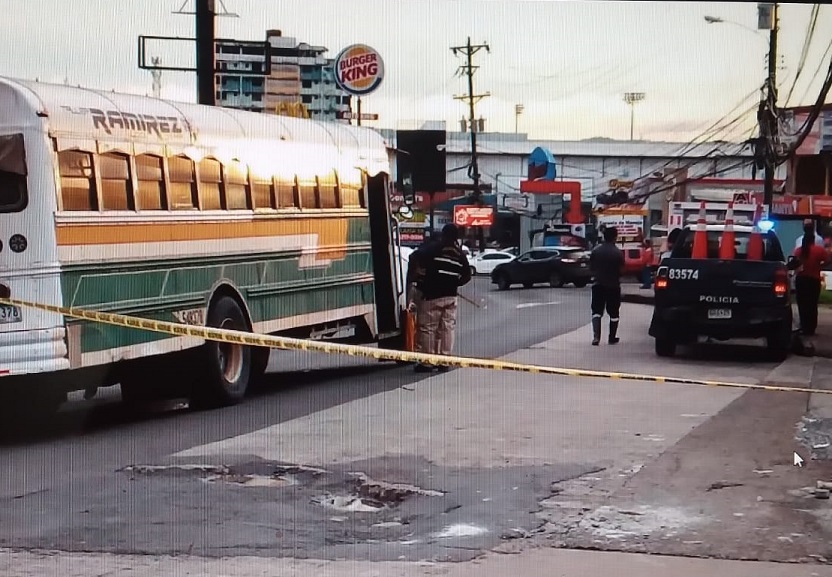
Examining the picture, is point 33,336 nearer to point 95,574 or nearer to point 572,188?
point 95,574

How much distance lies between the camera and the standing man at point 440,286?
1424cm

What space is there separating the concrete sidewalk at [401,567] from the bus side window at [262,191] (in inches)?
230

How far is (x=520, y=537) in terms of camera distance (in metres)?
7.21

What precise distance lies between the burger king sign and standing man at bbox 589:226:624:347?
449 cm

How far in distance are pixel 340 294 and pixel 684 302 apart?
3.88m

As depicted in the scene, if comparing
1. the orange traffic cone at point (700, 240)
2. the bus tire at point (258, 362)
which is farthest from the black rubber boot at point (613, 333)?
the bus tire at point (258, 362)

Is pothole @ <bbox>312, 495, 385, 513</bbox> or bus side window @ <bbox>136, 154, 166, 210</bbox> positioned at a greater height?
bus side window @ <bbox>136, 154, 166, 210</bbox>

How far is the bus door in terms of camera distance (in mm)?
14781

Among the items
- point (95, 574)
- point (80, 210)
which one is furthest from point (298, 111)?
point (95, 574)

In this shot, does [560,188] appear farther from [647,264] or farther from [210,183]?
[210,183]

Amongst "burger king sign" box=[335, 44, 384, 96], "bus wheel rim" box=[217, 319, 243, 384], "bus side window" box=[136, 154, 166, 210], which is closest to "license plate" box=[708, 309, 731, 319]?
"burger king sign" box=[335, 44, 384, 96]

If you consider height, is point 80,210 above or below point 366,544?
above

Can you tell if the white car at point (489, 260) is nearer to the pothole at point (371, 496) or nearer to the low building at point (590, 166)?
the low building at point (590, 166)

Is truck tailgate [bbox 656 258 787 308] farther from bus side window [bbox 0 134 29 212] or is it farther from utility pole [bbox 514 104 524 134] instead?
bus side window [bbox 0 134 29 212]
